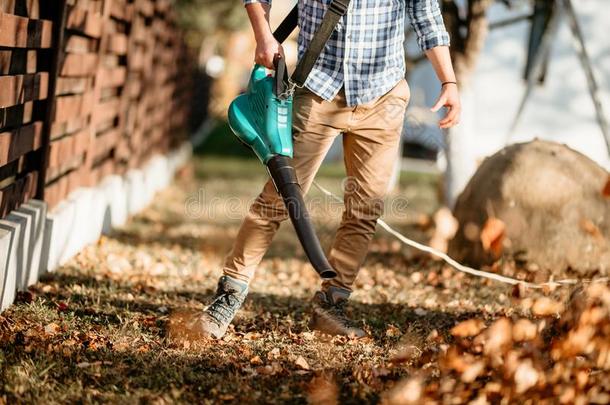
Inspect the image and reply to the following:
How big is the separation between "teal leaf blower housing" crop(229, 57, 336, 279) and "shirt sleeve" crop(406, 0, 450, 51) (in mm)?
672

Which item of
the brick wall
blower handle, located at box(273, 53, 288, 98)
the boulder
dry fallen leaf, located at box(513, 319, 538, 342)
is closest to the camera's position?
dry fallen leaf, located at box(513, 319, 538, 342)

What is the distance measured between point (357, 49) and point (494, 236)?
2.12 metres

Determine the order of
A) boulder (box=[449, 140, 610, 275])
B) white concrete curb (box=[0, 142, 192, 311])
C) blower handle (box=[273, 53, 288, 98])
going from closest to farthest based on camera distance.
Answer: blower handle (box=[273, 53, 288, 98]) → white concrete curb (box=[0, 142, 192, 311]) → boulder (box=[449, 140, 610, 275])

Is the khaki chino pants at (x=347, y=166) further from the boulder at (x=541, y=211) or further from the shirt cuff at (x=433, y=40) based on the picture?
the boulder at (x=541, y=211)

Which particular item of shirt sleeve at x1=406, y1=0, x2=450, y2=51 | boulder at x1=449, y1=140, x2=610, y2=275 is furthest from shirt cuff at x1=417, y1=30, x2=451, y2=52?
boulder at x1=449, y1=140, x2=610, y2=275

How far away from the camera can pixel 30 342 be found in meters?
3.31

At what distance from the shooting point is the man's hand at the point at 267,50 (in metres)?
3.30

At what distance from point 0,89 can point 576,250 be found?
335cm

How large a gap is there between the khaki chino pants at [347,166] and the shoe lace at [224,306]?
A: 89 millimetres

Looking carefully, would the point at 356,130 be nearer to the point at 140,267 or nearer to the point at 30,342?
the point at 30,342

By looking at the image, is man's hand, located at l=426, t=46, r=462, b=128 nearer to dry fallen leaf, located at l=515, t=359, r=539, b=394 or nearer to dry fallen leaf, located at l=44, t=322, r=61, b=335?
dry fallen leaf, located at l=515, t=359, r=539, b=394

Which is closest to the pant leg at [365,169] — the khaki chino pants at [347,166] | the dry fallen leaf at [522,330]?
the khaki chino pants at [347,166]

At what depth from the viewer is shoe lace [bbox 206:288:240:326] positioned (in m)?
3.59

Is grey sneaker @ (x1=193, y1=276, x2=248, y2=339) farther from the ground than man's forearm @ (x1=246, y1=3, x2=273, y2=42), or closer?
closer
